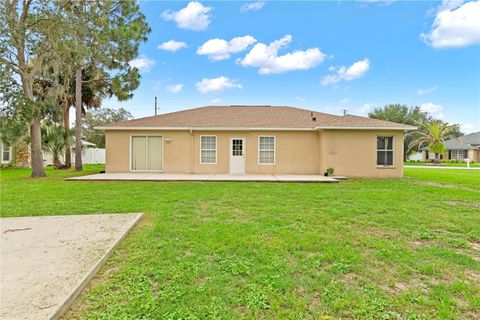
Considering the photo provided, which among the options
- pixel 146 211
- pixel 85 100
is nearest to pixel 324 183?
pixel 146 211

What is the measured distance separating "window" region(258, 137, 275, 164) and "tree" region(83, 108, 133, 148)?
3166 cm

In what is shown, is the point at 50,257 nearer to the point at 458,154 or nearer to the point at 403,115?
the point at 403,115

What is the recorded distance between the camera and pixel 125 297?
2.39 m

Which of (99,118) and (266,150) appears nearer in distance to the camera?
(266,150)

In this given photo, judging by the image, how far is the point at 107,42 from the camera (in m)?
15.0

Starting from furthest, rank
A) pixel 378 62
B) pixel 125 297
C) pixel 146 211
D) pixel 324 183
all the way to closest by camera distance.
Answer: pixel 378 62, pixel 324 183, pixel 146 211, pixel 125 297

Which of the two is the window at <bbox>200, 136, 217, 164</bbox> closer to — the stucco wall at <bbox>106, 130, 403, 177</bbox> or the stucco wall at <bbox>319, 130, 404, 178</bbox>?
the stucco wall at <bbox>106, 130, 403, 177</bbox>

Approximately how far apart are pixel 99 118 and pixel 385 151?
43178 mm

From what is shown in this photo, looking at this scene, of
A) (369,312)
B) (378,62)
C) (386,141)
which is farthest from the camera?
(378,62)

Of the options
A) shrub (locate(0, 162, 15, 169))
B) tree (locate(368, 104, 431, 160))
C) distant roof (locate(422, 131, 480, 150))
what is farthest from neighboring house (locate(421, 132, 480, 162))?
shrub (locate(0, 162, 15, 169))

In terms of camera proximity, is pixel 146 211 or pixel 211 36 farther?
pixel 211 36

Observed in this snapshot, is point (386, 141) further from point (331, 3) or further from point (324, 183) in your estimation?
point (331, 3)

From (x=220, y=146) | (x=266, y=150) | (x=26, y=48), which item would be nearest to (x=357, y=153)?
(x=266, y=150)

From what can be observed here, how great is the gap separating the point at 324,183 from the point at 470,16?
477 inches
